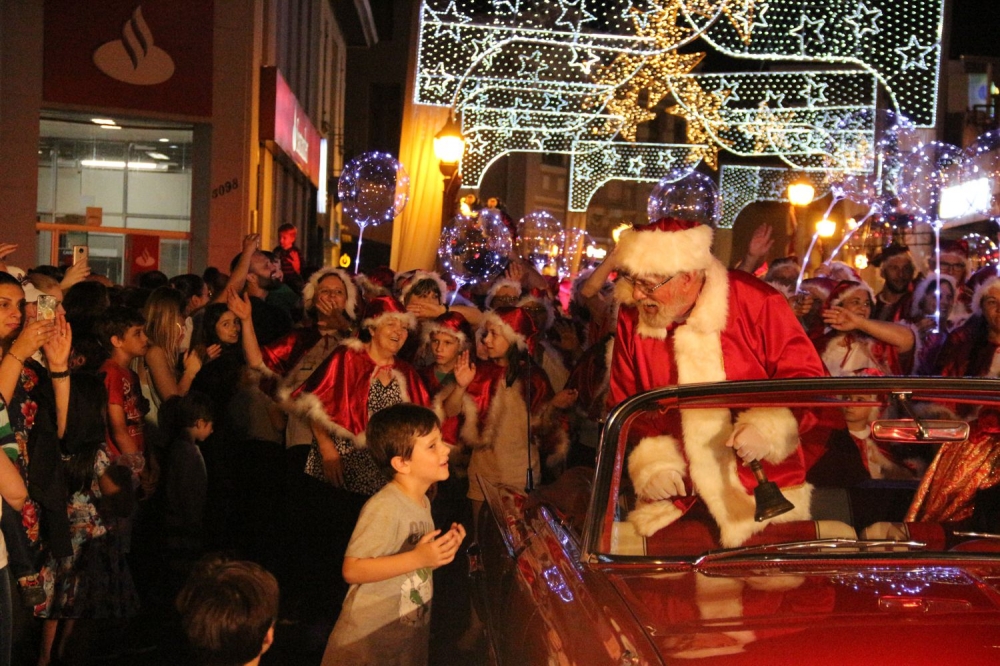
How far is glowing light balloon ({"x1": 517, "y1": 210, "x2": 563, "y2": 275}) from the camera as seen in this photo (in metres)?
17.4

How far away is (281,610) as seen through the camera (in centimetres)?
657

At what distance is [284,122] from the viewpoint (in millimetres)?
18328

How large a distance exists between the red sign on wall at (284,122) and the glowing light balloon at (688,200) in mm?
6930

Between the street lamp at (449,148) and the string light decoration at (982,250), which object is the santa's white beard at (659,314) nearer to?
the street lamp at (449,148)

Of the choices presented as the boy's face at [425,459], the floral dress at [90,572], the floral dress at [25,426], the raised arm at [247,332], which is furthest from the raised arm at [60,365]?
the raised arm at [247,332]

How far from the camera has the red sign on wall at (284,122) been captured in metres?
16.6

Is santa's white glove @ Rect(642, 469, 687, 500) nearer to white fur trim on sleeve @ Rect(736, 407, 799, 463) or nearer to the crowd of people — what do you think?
the crowd of people

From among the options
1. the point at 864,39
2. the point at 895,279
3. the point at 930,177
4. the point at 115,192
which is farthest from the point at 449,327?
the point at 115,192

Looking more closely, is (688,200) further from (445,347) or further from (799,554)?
(799,554)

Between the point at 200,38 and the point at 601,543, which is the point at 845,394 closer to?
the point at 601,543

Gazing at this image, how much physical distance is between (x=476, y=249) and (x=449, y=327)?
5.35 m

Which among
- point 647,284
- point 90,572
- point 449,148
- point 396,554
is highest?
point 449,148

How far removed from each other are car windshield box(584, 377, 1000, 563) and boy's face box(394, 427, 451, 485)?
0.83 m

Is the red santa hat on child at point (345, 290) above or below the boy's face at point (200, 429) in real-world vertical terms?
above
